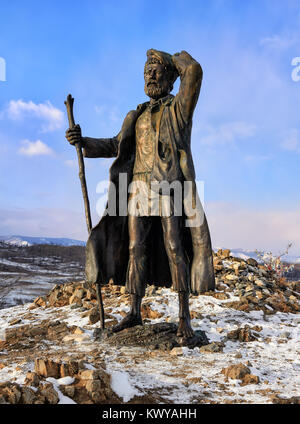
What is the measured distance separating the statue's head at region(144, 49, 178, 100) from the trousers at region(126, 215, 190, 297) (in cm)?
137

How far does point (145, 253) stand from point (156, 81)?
183cm

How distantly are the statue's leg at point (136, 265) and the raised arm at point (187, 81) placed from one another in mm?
1201

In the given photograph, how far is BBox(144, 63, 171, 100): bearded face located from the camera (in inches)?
152

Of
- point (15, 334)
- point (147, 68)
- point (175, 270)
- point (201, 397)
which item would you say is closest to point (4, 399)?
point (201, 397)

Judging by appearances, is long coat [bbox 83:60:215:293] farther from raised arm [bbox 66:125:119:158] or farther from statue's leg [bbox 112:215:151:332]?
statue's leg [bbox 112:215:151:332]

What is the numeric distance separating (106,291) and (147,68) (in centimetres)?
402

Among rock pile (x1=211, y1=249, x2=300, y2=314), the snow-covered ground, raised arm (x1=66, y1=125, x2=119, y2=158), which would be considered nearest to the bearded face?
raised arm (x1=66, y1=125, x2=119, y2=158)

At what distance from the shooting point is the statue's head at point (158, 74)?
3854 millimetres

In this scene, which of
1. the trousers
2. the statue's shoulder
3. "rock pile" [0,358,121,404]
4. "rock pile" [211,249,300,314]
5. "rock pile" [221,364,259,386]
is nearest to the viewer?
"rock pile" [0,358,121,404]

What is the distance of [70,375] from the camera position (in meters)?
2.37

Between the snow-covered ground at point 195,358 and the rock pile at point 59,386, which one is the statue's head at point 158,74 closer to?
the snow-covered ground at point 195,358

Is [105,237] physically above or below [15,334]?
above

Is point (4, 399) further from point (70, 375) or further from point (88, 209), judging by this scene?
point (88, 209)

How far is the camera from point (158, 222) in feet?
13.3
